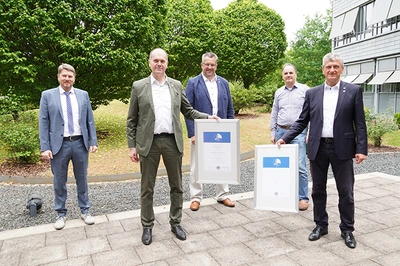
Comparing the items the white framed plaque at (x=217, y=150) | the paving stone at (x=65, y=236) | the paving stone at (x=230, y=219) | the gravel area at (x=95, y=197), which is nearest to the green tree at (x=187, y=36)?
the gravel area at (x=95, y=197)

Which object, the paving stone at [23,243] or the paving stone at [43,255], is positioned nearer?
the paving stone at [43,255]

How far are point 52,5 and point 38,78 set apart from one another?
2.32 meters

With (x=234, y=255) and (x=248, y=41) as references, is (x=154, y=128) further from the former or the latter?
(x=248, y=41)

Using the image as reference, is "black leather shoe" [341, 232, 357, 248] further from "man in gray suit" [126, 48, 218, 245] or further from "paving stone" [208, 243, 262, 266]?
"man in gray suit" [126, 48, 218, 245]

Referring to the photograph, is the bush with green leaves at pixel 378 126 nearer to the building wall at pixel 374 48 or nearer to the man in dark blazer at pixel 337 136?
the man in dark blazer at pixel 337 136

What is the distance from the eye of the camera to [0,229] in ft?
14.6

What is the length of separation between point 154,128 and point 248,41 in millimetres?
23869

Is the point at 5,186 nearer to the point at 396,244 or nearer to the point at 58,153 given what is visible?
the point at 58,153

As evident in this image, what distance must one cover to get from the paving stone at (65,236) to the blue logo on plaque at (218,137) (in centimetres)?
197

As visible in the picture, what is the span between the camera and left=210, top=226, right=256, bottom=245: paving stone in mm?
3920

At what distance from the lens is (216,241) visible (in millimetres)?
3898

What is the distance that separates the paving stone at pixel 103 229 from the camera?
4176mm

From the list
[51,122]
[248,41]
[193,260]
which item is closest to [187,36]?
[248,41]

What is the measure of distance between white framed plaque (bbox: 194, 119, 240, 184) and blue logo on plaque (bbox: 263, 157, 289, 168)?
496 millimetres
